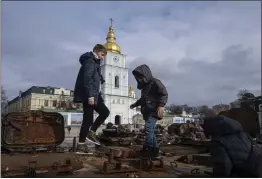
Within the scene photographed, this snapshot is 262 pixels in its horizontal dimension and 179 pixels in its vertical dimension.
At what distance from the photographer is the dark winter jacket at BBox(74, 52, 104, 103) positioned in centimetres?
494

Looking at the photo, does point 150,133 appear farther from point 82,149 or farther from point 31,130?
point 31,130

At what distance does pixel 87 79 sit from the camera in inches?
195

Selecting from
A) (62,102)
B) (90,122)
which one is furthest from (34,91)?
(90,122)

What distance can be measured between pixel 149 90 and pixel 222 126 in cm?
207

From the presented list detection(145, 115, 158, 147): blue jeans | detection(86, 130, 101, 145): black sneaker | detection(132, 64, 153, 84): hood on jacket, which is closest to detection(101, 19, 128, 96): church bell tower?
detection(86, 130, 101, 145): black sneaker

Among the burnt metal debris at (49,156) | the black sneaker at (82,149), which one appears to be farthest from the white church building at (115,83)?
the burnt metal debris at (49,156)

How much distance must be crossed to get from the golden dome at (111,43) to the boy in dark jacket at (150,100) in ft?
Result: 207

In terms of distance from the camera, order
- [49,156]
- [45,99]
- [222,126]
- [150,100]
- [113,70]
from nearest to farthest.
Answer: [222,126]
[49,156]
[150,100]
[113,70]
[45,99]

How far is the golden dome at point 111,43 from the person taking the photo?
66938 millimetres

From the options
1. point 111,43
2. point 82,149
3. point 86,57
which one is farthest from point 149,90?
point 111,43

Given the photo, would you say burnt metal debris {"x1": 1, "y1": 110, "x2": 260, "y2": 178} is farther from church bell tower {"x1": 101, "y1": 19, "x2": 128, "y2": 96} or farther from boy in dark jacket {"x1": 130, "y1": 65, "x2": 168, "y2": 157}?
church bell tower {"x1": 101, "y1": 19, "x2": 128, "y2": 96}

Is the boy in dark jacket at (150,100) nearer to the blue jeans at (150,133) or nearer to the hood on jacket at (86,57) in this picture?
the blue jeans at (150,133)

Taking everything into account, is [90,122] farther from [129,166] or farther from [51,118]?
[129,166]

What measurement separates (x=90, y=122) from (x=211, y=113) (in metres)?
2.49
